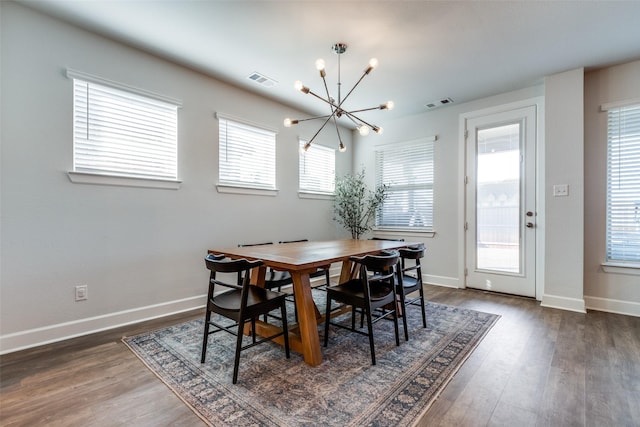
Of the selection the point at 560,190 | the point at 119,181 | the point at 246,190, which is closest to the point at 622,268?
the point at 560,190

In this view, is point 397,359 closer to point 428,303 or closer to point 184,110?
point 428,303

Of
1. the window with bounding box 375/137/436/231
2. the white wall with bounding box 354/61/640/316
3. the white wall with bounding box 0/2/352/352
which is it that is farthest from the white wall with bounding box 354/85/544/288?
the white wall with bounding box 0/2/352/352

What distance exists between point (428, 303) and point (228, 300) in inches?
96.7

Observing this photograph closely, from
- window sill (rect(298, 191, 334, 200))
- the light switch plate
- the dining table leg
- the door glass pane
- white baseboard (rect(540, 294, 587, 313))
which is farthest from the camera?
window sill (rect(298, 191, 334, 200))

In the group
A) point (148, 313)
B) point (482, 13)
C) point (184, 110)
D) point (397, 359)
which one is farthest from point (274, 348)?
point (482, 13)

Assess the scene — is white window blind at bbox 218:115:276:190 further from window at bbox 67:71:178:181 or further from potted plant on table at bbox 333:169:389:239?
potted plant on table at bbox 333:169:389:239

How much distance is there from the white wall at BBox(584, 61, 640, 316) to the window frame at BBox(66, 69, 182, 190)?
4.64 metres

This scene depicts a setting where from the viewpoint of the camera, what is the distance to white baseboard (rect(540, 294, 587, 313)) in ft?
10.7

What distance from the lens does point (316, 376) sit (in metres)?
1.93

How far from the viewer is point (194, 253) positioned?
3.32 m

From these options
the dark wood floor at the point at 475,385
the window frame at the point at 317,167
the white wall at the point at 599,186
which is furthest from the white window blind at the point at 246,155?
the white wall at the point at 599,186

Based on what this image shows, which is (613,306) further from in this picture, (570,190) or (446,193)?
(446,193)

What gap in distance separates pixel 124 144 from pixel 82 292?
1.39 metres

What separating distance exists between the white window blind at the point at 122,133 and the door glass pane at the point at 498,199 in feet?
13.1
